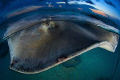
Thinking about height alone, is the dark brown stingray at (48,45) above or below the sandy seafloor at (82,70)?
above

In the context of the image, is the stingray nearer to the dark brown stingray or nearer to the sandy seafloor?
the dark brown stingray

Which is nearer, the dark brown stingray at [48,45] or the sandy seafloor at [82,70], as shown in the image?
the dark brown stingray at [48,45]

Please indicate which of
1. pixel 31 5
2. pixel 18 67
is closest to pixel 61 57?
pixel 18 67

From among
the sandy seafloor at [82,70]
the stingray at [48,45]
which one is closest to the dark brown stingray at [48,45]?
the stingray at [48,45]

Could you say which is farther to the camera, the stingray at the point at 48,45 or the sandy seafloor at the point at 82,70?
the sandy seafloor at the point at 82,70

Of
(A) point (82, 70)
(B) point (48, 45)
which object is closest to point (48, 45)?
(B) point (48, 45)

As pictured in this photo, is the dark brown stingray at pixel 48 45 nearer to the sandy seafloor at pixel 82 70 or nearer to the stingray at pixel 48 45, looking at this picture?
the stingray at pixel 48 45

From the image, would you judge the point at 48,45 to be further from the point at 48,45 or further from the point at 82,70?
the point at 82,70
